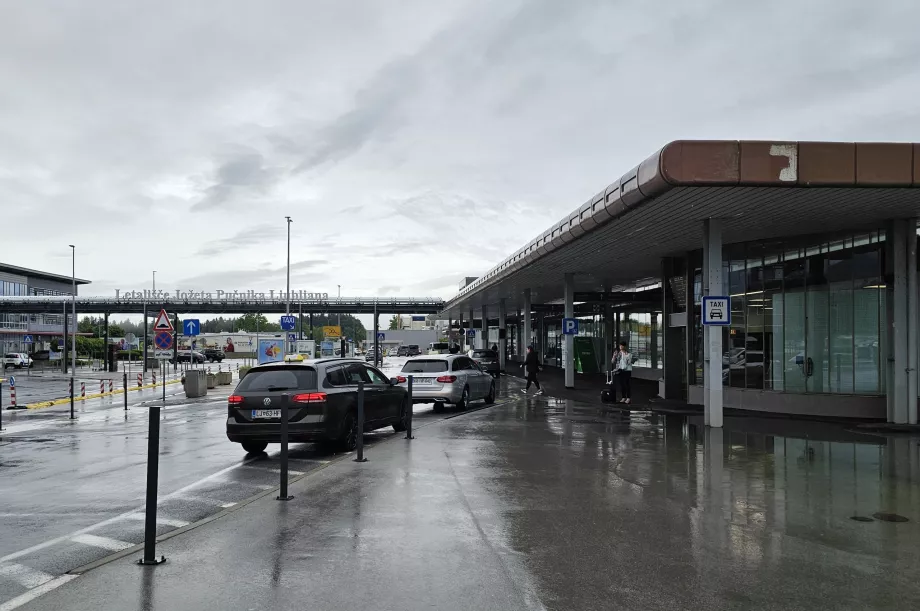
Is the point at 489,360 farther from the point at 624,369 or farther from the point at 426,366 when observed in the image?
the point at 426,366

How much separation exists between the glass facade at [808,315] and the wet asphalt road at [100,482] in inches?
339

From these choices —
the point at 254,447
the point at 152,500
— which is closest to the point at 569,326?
the point at 254,447

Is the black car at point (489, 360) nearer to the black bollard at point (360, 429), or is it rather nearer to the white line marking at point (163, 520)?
the black bollard at point (360, 429)

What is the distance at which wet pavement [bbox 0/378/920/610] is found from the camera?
5195 mm

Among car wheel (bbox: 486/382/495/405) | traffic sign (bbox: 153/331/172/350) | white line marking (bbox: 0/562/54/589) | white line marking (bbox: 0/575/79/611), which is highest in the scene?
traffic sign (bbox: 153/331/172/350)

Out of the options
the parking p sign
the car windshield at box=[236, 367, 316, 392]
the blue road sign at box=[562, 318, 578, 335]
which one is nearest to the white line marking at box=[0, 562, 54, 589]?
the car windshield at box=[236, 367, 316, 392]

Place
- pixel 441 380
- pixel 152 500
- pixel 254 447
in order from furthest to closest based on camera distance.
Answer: pixel 441 380
pixel 254 447
pixel 152 500

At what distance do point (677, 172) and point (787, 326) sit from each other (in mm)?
8698

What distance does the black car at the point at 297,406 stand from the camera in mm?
12062

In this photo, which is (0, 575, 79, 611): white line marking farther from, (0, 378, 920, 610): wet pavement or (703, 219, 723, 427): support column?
(703, 219, 723, 427): support column

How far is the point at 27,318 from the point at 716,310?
10536 cm

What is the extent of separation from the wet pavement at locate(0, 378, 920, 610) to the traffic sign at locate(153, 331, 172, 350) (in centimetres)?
1535

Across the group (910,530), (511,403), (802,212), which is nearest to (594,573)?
(910,530)

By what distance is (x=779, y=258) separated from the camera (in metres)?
19.0
